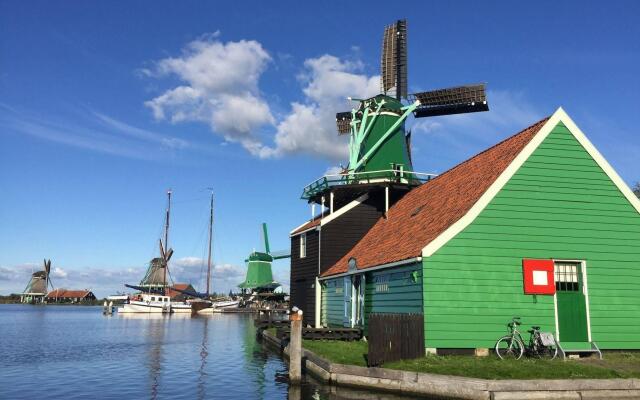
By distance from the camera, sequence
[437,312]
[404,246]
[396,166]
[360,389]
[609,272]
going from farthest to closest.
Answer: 1. [396,166]
2. [404,246]
3. [609,272]
4. [437,312]
5. [360,389]

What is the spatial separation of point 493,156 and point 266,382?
499 inches

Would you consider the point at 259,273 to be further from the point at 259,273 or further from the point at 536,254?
the point at 536,254

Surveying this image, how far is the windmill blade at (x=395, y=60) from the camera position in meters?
43.7

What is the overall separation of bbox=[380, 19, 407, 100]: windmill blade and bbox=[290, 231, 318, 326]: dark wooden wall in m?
16.5

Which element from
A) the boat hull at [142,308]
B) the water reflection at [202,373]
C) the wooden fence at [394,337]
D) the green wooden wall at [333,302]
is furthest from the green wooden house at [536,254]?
the boat hull at [142,308]

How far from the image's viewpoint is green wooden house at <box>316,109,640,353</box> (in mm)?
17531

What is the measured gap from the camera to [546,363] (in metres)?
15.5

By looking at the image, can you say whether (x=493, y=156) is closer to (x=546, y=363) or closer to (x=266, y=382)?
(x=546, y=363)

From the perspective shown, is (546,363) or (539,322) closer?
(546,363)

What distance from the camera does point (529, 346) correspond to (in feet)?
56.3

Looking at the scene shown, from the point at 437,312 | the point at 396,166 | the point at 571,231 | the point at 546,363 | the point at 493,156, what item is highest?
the point at 396,166

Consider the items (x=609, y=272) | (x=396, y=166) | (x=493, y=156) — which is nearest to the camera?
(x=609, y=272)

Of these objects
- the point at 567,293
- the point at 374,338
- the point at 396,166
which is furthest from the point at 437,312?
the point at 396,166

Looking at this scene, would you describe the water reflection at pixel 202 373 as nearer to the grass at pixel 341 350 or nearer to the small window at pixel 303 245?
the grass at pixel 341 350
